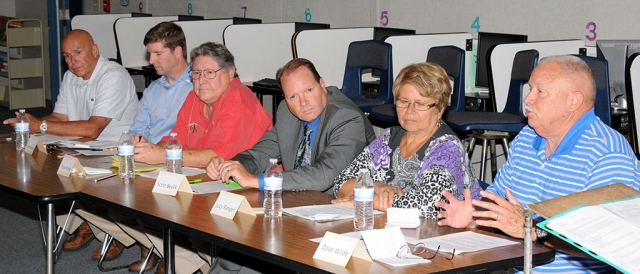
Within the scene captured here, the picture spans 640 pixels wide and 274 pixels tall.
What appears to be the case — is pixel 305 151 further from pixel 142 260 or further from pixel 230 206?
pixel 142 260

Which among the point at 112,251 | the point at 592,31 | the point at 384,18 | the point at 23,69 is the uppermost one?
the point at 384,18

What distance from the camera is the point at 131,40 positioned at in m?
7.42

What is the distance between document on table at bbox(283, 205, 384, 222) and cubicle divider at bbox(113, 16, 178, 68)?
5.14 meters

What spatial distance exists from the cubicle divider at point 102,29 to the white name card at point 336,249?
21.1 ft

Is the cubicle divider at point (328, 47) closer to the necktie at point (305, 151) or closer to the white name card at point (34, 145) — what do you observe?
the white name card at point (34, 145)

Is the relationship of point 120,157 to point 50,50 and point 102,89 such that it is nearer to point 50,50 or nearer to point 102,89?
point 102,89

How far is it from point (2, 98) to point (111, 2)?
5.80 feet

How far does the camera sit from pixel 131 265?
3.84 m

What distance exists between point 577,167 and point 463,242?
0.44m

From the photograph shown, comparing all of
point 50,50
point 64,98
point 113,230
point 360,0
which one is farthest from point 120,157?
point 50,50

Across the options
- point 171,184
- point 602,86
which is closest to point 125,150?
point 171,184

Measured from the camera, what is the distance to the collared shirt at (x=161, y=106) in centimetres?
404

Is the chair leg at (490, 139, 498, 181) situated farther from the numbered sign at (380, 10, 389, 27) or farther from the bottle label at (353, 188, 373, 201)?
the bottle label at (353, 188, 373, 201)

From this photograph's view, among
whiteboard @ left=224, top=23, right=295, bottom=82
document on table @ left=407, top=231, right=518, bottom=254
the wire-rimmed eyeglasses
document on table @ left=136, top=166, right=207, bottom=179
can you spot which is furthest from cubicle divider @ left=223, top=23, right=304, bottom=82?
the wire-rimmed eyeglasses
